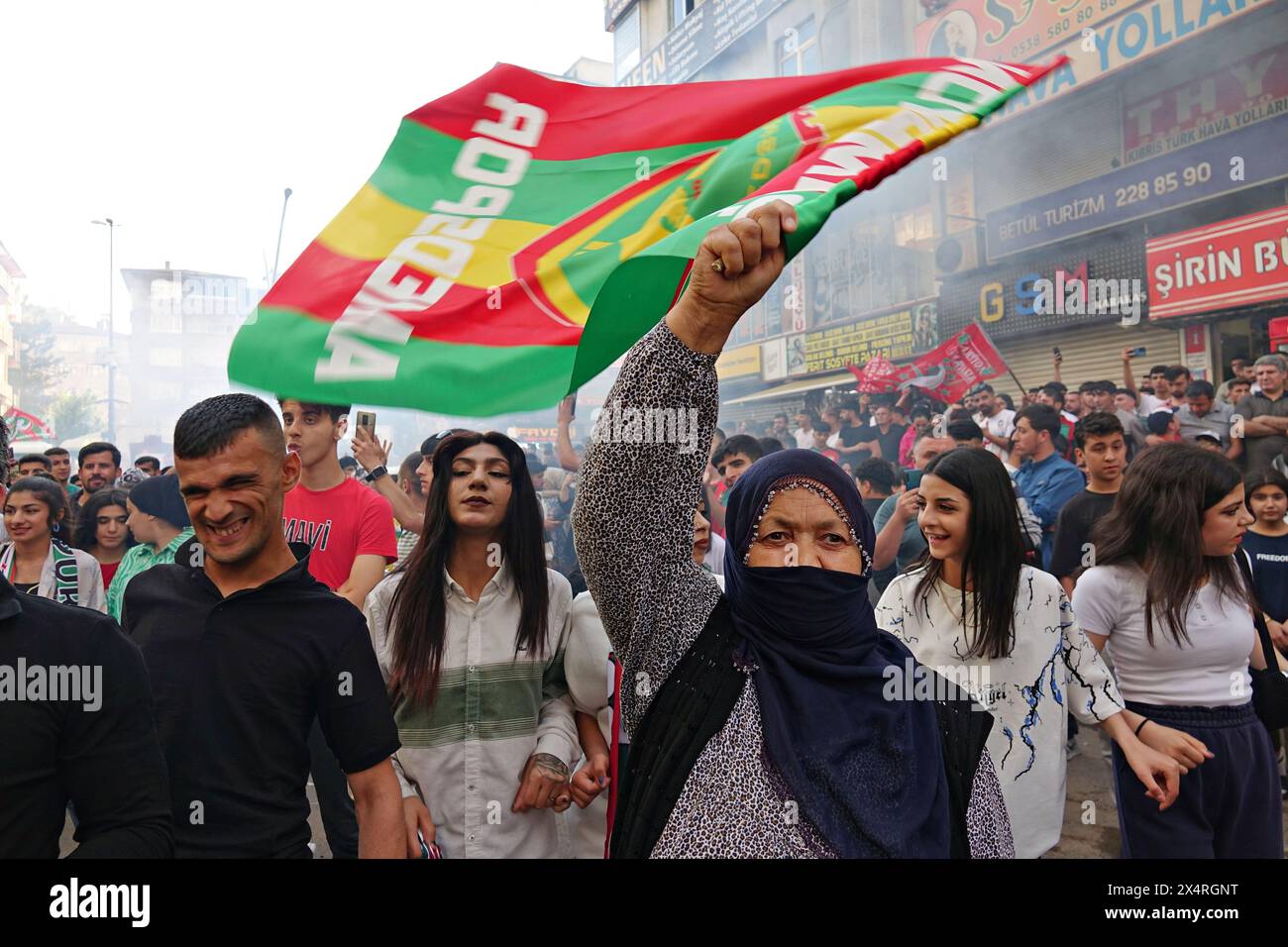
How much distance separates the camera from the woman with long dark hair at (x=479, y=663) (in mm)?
2346

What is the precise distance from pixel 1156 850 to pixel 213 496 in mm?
2746

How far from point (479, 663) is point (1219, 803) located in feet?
7.25

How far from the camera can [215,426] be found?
1.99 m

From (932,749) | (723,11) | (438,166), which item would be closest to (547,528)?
(438,166)

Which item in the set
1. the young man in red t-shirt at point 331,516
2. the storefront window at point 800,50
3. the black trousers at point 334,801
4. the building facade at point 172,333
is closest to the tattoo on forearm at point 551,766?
the black trousers at point 334,801

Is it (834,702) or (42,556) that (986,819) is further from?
(42,556)

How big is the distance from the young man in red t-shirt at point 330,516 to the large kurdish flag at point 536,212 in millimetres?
883

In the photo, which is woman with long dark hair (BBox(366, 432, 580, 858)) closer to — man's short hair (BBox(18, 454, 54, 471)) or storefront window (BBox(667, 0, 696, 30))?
man's short hair (BBox(18, 454, 54, 471))

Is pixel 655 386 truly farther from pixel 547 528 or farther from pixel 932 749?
pixel 547 528

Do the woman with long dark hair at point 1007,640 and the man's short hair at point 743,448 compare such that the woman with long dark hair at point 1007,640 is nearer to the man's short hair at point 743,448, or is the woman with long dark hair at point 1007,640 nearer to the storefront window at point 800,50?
the man's short hair at point 743,448

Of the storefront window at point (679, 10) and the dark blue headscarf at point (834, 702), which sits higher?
the storefront window at point (679, 10)

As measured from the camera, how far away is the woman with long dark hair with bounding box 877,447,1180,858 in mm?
2371

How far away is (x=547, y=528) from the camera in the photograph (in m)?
8.06

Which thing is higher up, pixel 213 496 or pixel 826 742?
pixel 213 496
